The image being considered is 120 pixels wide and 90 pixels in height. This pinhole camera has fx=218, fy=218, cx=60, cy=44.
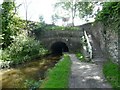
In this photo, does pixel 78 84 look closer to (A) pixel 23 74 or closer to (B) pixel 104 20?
(A) pixel 23 74

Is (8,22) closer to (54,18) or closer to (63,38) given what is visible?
(63,38)

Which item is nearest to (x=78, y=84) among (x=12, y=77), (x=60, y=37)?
(x=12, y=77)

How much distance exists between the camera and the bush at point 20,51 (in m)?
17.3

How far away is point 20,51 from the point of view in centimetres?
1902

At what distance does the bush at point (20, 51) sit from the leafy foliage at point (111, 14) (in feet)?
23.7

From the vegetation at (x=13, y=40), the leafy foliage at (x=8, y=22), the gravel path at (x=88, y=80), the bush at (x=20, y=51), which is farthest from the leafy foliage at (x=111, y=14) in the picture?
the leafy foliage at (x=8, y=22)

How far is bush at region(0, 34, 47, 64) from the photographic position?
1730 cm

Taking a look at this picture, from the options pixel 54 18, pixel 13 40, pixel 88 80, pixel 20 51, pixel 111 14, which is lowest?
pixel 88 80

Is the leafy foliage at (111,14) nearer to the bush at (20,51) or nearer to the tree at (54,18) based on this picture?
the bush at (20,51)

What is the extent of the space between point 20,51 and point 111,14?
893 centimetres

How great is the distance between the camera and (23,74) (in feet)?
46.5

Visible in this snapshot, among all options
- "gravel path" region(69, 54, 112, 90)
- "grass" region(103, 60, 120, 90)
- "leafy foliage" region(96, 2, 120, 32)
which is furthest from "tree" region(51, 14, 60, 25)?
"gravel path" region(69, 54, 112, 90)

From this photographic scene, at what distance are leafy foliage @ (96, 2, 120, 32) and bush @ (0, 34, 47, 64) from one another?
285 inches

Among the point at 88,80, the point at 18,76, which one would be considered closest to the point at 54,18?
the point at 18,76
